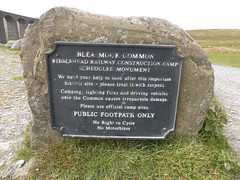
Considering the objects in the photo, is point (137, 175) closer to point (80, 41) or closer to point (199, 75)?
point (199, 75)

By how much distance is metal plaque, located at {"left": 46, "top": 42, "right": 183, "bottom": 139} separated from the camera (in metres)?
2.81

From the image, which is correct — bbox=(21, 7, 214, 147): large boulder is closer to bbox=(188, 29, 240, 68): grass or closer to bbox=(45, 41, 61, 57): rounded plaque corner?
bbox=(45, 41, 61, 57): rounded plaque corner

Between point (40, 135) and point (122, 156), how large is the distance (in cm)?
153

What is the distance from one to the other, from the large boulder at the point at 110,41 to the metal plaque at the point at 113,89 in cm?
17

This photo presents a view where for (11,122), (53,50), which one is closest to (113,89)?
(53,50)

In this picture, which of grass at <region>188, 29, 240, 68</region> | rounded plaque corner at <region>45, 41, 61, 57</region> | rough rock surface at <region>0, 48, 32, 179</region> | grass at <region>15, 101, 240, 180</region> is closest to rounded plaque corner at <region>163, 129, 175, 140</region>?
grass at <region>15, 101, 240, 180</region>

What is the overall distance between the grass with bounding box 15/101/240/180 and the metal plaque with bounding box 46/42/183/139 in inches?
8.4

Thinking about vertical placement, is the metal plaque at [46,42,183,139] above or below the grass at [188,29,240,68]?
above

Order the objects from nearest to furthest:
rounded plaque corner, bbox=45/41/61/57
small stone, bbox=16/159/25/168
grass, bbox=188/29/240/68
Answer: rounded plaque corner, bbox=45/41/61/57 → small stone, bbox=16/159/25/168 → grass, bbox=188/29/240/68

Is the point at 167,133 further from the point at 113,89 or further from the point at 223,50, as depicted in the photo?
the point at 223,50

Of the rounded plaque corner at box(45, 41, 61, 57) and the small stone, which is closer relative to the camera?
the rounded plaque corner at box(45, 41, 61, 57)

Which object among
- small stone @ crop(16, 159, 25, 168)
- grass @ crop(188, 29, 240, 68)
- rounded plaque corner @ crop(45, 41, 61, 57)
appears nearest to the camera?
rounded plaque corner @ crop(45, 41, 61, 57)

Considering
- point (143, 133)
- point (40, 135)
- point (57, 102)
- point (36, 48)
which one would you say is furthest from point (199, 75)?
point (40, 135)

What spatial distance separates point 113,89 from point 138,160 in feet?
4.01
